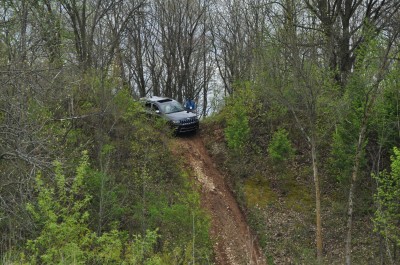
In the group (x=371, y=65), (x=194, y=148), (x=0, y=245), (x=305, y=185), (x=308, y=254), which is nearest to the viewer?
(x=0, y=245)

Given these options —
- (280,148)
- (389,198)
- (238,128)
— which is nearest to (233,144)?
(238,128)

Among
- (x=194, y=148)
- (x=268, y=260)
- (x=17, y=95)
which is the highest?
(x=17, y=95)

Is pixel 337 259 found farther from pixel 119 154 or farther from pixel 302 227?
pixel 119 154

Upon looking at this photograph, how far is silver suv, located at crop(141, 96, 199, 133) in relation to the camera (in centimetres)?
2031

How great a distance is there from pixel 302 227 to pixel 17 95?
12.6 m

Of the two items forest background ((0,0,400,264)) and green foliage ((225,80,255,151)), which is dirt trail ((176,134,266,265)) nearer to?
forest background ((0,0,400,264))

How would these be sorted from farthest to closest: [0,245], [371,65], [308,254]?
[308,254], [371,65], [0,245]

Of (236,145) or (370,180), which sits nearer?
(370,180)

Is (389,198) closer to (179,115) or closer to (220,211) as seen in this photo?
Answer: (220,211)

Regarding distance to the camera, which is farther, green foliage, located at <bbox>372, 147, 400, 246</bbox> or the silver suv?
the silver suv

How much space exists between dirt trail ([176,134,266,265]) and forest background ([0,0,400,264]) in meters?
0.62

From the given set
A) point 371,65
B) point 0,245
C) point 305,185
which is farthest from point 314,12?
point 0,245

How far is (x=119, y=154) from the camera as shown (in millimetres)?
16719

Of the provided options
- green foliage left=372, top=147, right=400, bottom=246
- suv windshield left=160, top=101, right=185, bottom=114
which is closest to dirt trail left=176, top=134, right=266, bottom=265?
suv windshield left=160, top=101, right=185, bottom=114
